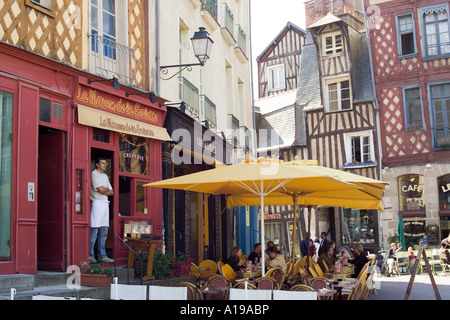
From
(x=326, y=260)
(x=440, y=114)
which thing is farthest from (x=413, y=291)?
(x=440, y=114)

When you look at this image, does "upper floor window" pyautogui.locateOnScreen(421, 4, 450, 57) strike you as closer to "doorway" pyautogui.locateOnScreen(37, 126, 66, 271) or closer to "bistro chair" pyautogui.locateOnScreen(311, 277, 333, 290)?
"bistro chair" pyautogui.locateOnScreen(311, 277, 333, 290)

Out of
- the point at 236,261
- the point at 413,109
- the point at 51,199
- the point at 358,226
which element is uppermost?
the point at 413,109

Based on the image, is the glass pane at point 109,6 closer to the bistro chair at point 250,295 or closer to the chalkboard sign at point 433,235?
the bistro chair at point 250,295

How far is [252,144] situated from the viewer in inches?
752

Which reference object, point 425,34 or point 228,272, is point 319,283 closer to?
point 228,272

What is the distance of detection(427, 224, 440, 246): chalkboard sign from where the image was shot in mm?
21188

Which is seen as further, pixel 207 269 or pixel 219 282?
pixel 207 269

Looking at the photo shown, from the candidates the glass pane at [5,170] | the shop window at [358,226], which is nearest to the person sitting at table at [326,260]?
the glass pane at [5,170]

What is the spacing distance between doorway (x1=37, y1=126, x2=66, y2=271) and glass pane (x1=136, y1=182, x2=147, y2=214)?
2059mm

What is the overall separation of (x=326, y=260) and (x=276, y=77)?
20.2 m

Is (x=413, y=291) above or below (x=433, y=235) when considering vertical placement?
below

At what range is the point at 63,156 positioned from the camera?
834cm
